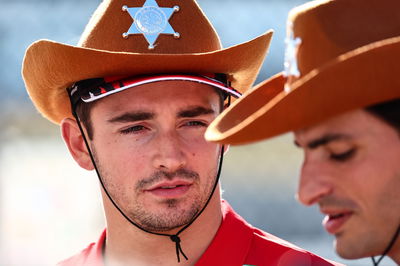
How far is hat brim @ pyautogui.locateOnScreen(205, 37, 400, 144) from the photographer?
1992 millimetres

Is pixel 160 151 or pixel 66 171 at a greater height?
pixel 66 171

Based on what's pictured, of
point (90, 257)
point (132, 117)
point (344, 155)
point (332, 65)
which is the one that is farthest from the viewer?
point (90, 257)

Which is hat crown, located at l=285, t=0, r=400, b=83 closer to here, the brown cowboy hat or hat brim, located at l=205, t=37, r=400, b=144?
hat brim, located at l=205, t=37, r=400, b=144

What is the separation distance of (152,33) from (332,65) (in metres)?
1.27

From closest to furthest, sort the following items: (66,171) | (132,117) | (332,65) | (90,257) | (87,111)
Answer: (332,65) → (132,117) → (87,111) → (90,257) → (66,171)

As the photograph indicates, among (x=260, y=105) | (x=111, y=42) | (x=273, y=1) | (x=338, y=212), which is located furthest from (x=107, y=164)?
(x=273, y=1)

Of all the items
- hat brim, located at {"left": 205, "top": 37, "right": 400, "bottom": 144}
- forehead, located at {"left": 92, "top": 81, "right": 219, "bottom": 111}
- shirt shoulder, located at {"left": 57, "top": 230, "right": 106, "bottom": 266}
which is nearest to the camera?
hat brim, located at {"left": 205, "top": 37, "right": 400, "bottom": 144}

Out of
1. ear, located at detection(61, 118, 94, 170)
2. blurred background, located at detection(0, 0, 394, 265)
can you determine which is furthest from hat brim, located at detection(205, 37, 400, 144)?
blurred background, located at detection(0, 0, 394, 265)

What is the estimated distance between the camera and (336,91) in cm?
203

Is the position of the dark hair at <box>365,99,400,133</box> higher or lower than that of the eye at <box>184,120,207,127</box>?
lower

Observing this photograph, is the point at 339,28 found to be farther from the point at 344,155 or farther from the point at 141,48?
the point at 141,48

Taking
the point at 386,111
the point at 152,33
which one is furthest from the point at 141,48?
the point at 386,111

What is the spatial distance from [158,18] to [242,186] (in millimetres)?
3585

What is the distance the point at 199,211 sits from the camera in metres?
3.11
